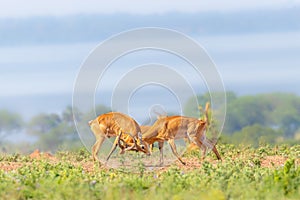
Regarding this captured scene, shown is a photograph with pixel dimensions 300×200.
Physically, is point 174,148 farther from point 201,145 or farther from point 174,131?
point 201,145

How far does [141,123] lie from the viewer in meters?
17.2

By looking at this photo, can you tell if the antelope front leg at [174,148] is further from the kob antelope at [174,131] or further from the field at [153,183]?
the field at [153,183]

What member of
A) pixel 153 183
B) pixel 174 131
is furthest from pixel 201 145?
pixel 153 183

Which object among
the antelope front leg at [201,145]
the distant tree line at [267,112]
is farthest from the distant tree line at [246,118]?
the antelope front leg at [201,145]

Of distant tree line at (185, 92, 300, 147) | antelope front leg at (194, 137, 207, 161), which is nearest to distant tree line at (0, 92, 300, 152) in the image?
distant tree line at (185, 92, 300, 147)

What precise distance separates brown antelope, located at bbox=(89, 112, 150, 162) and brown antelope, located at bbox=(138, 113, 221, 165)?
183mm

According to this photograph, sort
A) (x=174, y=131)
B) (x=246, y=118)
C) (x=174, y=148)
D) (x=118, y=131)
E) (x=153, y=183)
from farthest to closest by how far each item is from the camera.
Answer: (x=246, y=118) → (x=118, y=131) → (x=174, y=131) → (x=174, y=148) → (x=153, y=183)

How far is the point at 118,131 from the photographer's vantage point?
16.8m

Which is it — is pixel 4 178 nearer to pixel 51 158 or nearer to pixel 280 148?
pixel 51 158

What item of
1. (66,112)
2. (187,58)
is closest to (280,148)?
(187,58)

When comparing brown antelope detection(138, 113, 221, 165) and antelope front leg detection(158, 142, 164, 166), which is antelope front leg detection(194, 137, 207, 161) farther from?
antelope front leg detection(158, 142, 164, 166)

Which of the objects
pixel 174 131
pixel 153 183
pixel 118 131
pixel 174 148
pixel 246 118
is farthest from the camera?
pixel 246 118

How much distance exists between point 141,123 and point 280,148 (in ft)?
9.07

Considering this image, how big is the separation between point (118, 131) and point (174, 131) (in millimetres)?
1030
